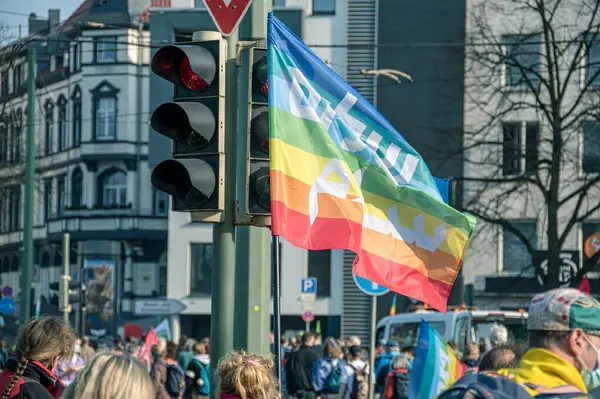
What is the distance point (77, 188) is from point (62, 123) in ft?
12.4

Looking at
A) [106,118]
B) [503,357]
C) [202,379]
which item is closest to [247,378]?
[503,357]

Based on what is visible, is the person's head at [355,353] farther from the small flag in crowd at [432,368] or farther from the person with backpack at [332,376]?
the small flag in crowd at [432,368]

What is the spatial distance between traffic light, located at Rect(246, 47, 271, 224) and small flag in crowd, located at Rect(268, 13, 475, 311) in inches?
8.5

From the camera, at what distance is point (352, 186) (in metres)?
8.32

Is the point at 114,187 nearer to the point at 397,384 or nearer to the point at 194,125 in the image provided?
the point at 397,384

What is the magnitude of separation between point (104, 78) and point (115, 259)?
9.15 meters

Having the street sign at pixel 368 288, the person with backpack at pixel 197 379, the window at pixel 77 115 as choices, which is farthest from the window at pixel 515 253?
the street sign at pixel 368 288

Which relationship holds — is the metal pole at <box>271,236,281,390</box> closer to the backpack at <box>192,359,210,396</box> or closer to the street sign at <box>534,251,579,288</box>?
the backpack at <box>192,359,210,396</box>

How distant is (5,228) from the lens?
75.4 m

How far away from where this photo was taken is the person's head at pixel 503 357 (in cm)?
753

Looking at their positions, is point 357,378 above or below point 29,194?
below

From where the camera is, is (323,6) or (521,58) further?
(323,6)

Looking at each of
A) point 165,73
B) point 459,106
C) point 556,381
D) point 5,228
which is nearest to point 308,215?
point 165,73

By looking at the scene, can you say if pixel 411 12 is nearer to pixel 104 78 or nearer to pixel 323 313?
pixel 323 313
